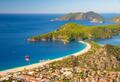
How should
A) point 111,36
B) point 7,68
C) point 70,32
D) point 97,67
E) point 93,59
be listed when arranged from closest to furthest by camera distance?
1. point 97,67
2. point 93,59
3. point 7,68
4. point 70,32
5. point 111,36

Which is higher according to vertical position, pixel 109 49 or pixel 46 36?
Result: pixel 109 49

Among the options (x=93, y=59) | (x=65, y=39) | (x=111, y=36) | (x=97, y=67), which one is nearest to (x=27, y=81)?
(x=97, y=67)

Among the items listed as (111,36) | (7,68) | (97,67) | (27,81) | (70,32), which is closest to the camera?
(27,81)

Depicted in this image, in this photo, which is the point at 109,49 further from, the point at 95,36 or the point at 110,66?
the point at 95,36

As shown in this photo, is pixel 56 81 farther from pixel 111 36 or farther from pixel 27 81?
pixel 111 36

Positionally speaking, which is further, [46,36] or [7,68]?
[46,36]

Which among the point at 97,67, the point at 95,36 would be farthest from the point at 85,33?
the point at 97,67
